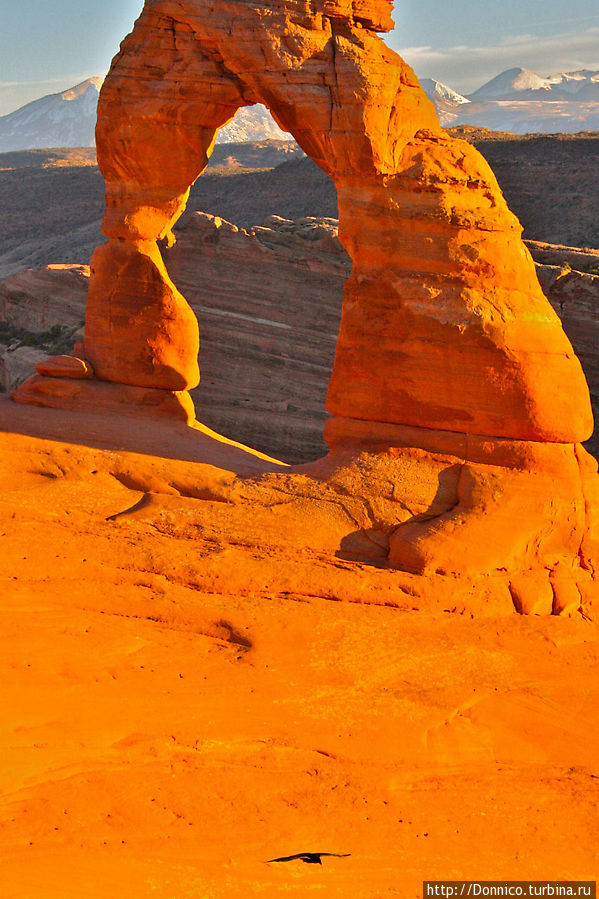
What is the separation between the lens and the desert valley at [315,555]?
7.11m

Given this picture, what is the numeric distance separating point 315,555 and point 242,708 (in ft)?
8.13

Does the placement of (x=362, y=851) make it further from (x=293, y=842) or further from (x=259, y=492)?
(x=259, y=492)

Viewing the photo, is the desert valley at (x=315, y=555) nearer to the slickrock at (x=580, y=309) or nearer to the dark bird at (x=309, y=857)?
the dark bird at (x=309, y=857)

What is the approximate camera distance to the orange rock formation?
10.9 meters

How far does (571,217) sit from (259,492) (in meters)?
41.8

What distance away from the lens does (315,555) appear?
1031 cm

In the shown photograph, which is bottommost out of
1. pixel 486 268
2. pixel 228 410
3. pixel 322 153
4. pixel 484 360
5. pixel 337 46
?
pixel 228 410

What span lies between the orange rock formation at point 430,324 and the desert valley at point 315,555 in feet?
0.12

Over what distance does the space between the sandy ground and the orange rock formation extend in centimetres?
106

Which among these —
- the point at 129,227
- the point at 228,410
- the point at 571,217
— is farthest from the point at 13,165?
the point at 129,227

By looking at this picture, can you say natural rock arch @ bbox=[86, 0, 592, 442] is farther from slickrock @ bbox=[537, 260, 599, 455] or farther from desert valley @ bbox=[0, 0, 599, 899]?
slickrock @ bbox=[537, 260, 599, 455]

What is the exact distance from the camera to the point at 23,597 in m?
8.72

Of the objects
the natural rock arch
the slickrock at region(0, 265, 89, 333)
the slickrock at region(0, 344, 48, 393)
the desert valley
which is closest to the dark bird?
the desert valley

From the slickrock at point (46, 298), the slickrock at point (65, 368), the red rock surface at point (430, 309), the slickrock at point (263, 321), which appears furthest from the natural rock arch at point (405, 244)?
the slickrock at point (46, 298)
